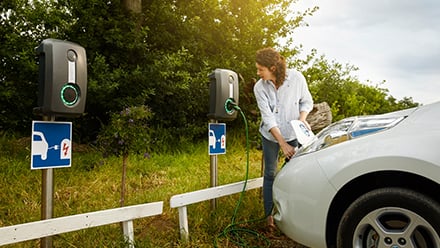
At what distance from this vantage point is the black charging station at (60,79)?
229 centimetres

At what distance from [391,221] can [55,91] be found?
192 cm

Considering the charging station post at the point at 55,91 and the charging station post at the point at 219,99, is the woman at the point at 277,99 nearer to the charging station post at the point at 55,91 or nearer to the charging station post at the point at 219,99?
the charging station post at the point at 219,99

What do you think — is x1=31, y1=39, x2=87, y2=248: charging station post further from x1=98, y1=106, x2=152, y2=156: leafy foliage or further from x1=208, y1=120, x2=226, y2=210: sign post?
x1=208, y1=120, x2=226, y2=210: sign post

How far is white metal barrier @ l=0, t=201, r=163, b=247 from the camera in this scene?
220cm

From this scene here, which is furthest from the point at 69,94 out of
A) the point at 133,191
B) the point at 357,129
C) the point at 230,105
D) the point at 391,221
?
the point at 133,191

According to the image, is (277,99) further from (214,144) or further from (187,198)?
(187,198)

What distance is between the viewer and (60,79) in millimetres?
2318

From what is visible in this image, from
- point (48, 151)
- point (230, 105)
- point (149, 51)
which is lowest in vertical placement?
point (48, 151)

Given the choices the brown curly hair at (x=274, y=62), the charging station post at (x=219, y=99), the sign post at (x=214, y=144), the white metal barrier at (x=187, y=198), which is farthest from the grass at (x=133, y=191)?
the brown curly hair at (x=274, y=62)

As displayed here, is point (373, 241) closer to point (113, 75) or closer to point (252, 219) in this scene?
point (252, 219)

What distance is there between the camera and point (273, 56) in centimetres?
317

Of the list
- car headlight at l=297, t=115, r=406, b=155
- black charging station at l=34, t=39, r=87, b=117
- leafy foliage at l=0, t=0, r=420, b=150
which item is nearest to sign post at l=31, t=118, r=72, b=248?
black charging station at l=34, t=39, r=87, b=117

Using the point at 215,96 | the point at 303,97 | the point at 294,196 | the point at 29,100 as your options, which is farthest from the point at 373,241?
the point at 29,100

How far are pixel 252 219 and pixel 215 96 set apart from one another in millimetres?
1098
